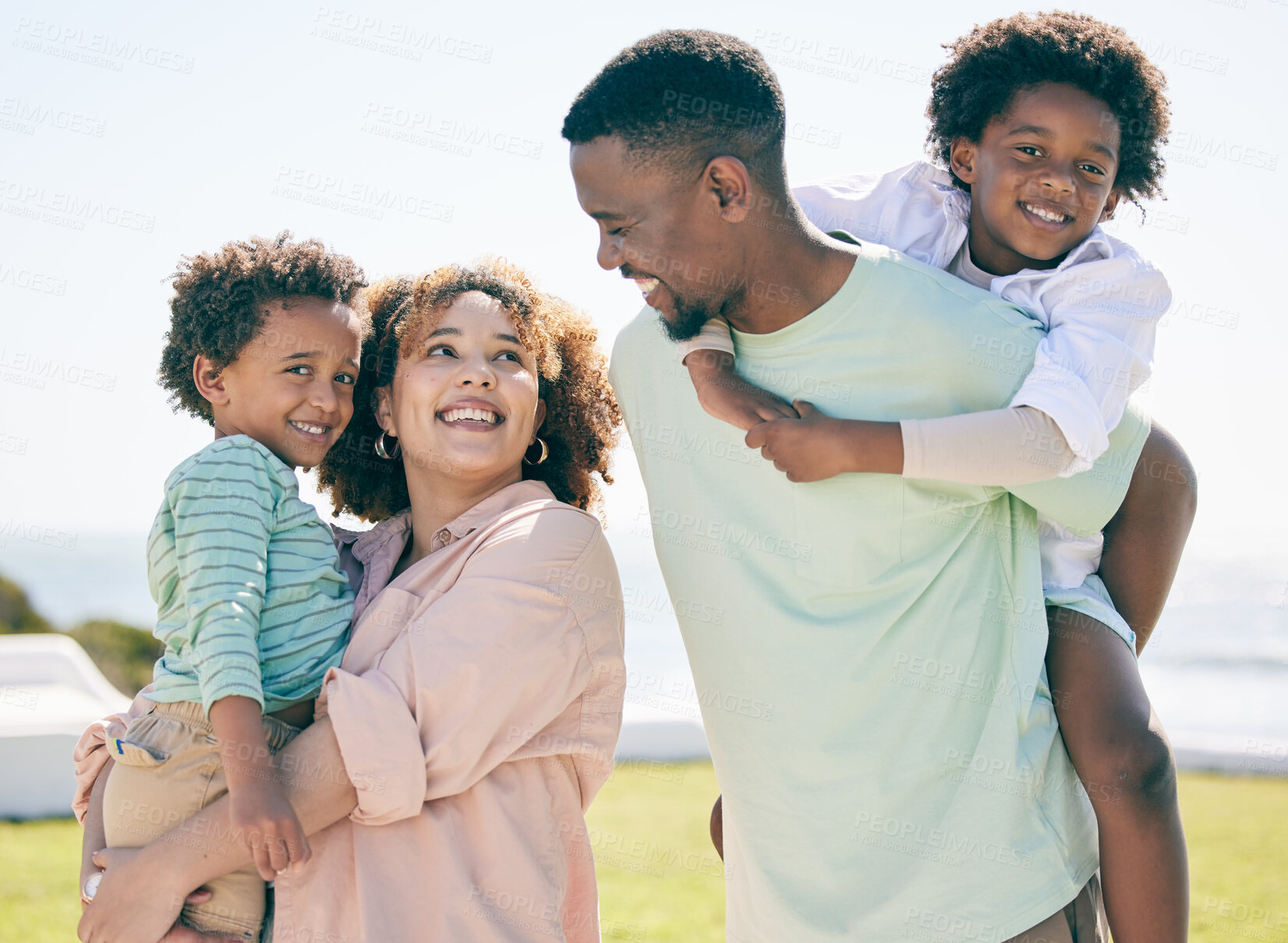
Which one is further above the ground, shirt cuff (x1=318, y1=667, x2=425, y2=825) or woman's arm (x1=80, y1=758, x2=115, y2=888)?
shirt cuff (x1=318, y1=667, x2=425, y2=825)

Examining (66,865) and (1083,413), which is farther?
(66,865)

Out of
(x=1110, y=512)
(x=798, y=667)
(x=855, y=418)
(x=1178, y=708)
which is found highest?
(x=855, y=418)

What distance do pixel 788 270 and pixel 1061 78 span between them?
928 millimetres

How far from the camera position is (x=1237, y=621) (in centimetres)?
2050

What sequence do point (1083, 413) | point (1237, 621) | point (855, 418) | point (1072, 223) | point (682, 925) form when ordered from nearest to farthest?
point (1083, 413) < point (855, 418) < point (1072, 223) < point (682, 925) < point (1237, 621)

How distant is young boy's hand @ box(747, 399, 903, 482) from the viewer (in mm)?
2104

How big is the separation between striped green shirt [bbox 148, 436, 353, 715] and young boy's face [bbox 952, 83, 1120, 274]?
175 centimetres

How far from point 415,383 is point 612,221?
2.32 feet

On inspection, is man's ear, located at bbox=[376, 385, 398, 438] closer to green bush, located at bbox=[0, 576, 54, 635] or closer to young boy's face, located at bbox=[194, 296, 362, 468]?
young boy's face, located at bbox=[194, 296, 362, 468]

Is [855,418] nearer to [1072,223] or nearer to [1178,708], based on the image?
[1072,223]

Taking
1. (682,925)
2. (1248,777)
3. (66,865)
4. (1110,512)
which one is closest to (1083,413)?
(1110,512)

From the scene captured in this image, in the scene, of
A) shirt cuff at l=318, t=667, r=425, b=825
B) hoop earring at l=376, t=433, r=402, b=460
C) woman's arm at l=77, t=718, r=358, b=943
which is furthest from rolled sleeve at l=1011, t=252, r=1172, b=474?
hoop earring at l=376, t=433, r=402, b=460

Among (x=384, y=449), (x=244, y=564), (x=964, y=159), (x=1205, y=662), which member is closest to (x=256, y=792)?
(x=244, y=564)

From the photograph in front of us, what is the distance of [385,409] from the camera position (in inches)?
115
